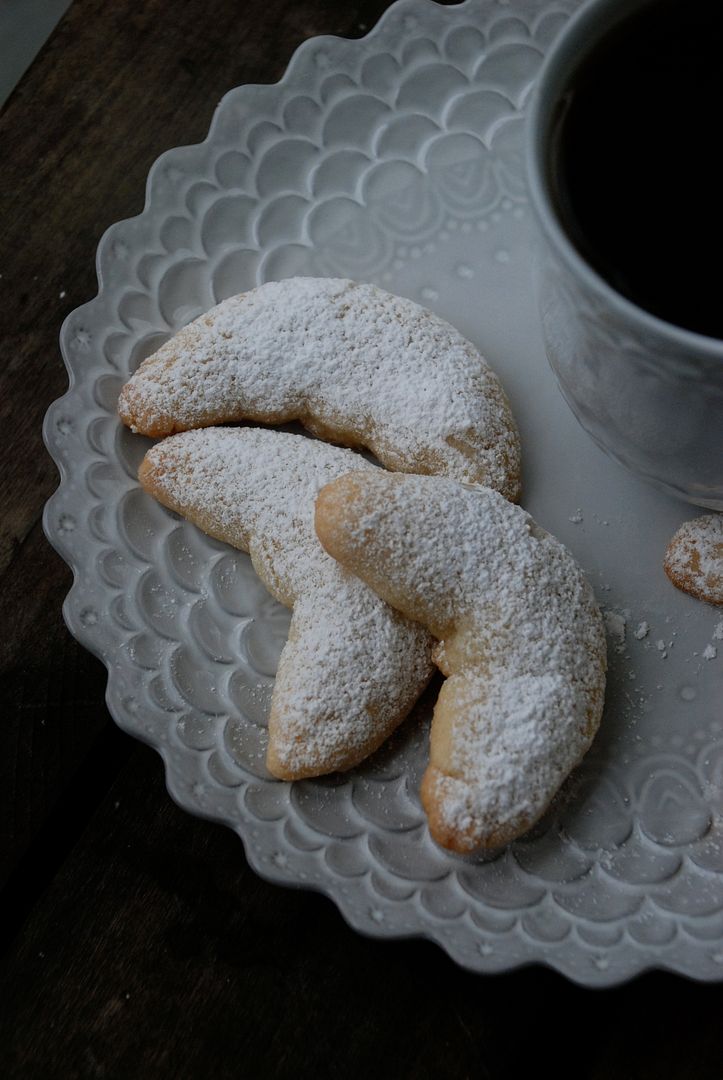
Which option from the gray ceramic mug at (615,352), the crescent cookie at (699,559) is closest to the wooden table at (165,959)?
the crescent cookie at (699,559)

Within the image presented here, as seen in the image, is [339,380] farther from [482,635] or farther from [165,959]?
[165,959]

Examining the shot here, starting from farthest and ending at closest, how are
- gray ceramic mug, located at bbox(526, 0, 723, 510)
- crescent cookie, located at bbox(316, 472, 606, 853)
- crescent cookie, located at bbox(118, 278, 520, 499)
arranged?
crescent cookie, located at bbox(118, 278, 520, 499), crescent cookie, located at bbox(316, 472, 606, 853), gray ceramic mug, located at bbox(526, 0, 723, 510)

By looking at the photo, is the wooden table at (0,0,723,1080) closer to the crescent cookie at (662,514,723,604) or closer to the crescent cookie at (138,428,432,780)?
the crescent cookie at (138,428,432,780)

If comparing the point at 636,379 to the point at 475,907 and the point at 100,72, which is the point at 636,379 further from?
the point at 100,72

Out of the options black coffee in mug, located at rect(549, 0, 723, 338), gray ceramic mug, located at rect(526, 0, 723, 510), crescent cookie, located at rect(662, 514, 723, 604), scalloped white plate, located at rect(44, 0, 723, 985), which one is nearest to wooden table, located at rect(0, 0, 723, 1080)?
scalloped white plate, located at rect(44, 0, 723, 985)

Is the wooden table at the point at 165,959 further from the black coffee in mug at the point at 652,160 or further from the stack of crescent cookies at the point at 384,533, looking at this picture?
the black coffee in mug at the point at 652,160
